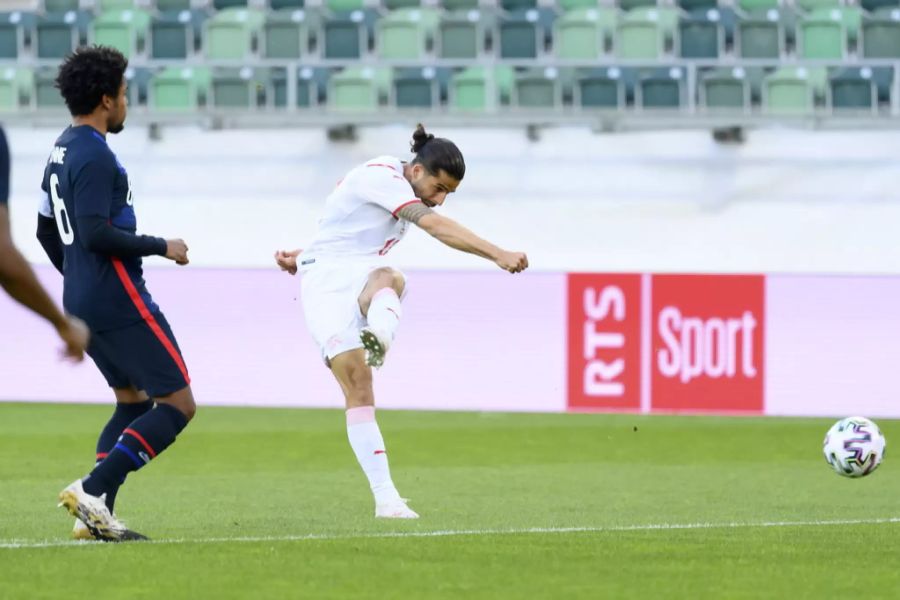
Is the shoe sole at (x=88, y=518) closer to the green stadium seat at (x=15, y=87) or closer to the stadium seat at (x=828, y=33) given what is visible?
the stadium seat at (x=828, y=33)

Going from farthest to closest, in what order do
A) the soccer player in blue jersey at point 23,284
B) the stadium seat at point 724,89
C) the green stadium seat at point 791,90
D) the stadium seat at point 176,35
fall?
1. the stadium seat at point 176,35
2. the stadium seat at point 724,89
3. the green stadium seat at point 791,90
4. the soccer player in blue jersey at point 23,284

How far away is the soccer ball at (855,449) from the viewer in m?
9.78

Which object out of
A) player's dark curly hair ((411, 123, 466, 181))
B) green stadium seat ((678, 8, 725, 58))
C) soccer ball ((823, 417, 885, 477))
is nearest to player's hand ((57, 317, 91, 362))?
player's dark curly hair ((411, 123, 466, 181))

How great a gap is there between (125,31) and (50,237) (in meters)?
16.7

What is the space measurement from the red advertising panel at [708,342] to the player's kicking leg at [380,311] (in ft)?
27.0

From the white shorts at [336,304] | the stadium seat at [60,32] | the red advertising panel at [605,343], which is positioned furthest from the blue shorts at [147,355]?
the stadium seat at [60,32]

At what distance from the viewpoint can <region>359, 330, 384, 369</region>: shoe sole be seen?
7.73m

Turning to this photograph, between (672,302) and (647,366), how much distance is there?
0.62 meters

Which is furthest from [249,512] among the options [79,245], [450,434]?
[450,434]

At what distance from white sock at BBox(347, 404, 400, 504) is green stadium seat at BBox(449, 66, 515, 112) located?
46.4ft

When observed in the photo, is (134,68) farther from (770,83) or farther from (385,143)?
(770,83)

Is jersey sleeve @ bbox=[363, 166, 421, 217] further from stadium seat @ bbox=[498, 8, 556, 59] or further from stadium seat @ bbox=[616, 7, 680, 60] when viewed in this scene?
stadium seat @ bbox=[498, 8, 556, 59]

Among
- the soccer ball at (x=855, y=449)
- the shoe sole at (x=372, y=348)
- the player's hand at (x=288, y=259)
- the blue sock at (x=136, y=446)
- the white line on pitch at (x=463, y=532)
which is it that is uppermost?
the player's hand at (x=288, y=259)

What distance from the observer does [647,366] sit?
641 inches
